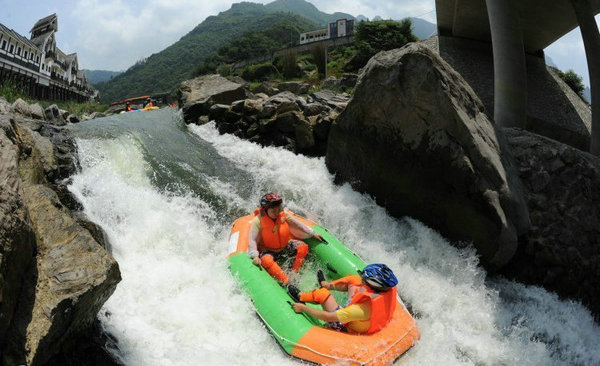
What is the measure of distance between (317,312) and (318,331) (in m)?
0.24

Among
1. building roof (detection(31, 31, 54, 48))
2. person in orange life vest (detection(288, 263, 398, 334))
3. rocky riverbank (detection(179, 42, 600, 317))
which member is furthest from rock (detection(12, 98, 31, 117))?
building roof (detection(31, 31, 54, 48))

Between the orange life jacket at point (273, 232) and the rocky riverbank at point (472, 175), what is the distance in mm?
2496

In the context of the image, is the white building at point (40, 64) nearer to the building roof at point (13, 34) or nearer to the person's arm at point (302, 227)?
the building roof at point (13, 34)

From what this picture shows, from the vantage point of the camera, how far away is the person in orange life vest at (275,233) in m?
5.77

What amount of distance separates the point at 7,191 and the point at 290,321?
302 centimetres

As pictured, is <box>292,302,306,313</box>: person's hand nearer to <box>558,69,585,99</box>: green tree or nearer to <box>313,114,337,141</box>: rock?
<box>313,114,337,141</box>: rock

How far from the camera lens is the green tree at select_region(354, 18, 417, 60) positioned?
3256cm

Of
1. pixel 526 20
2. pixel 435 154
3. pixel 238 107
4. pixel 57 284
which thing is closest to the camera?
pixel 57 284

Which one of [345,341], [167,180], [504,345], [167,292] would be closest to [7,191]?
[167,292]

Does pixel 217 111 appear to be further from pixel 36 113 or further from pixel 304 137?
pixel 36 113

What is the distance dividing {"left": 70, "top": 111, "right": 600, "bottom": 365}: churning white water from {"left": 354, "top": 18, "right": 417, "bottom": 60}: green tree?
85.4ft

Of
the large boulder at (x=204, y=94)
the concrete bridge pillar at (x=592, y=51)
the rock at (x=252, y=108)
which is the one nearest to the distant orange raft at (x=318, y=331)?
the rock at (x=252, y=108)

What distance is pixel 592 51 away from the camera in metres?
11.8

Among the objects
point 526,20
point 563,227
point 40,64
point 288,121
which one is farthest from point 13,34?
point 563,227
